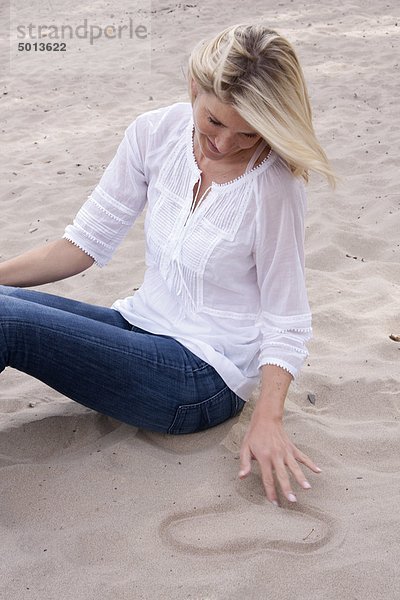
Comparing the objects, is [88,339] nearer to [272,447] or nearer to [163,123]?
[272,447]

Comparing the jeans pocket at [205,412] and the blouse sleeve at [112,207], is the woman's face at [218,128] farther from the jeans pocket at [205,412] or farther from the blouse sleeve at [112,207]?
the jeans pocket at [205,412]

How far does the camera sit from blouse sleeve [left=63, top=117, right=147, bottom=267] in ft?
8.16

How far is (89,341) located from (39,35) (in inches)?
291

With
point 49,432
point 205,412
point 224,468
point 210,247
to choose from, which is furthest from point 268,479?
point 49,432

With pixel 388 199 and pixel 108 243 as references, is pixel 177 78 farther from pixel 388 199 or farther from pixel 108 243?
pixel 108 243

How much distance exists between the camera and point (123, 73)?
7.33 meters

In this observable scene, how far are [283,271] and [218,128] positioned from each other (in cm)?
40

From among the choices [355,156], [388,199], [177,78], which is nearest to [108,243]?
[388,199]

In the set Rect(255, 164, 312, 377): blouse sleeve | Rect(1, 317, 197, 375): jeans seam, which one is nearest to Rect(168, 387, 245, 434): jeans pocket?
Rect(1, 317, 197, 375): jeans seam

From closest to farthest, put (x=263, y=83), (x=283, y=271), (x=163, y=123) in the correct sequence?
(x=263, y=83) < (x=283, y=271) < (x=163, y=123)

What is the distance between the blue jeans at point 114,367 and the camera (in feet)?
7.30

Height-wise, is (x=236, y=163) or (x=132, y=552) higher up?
(x=236, y=163)

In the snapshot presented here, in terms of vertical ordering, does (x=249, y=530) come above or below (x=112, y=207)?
below

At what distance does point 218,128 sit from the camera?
2.08m
